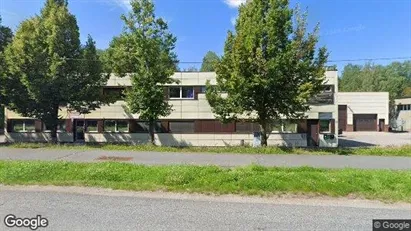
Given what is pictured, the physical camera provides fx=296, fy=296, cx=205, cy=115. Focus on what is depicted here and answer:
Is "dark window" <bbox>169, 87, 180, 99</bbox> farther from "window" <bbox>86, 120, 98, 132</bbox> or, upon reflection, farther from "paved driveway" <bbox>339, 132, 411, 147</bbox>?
"paved driveway" <bbox>339, 132, 411, 147</bbox>

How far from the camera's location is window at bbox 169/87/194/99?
2766cm

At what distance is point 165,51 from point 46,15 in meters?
10.2

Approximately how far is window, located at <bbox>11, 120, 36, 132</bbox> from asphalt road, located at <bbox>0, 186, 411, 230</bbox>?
24028mm

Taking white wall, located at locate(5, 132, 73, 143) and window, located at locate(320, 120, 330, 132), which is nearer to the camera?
window, located at locate(320, 120, 330, 132)

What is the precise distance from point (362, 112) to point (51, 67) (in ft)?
152

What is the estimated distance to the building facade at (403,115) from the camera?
5831 centimetres

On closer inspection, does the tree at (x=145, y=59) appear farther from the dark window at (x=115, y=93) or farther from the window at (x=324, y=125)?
the window at (x=324, y=125)

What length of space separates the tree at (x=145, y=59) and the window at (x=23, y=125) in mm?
12362

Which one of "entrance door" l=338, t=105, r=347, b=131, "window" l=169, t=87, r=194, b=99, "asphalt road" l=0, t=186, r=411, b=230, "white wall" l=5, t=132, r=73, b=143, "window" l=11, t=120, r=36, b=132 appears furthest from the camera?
"entrance door" l=338, t=105, r=347, b=131

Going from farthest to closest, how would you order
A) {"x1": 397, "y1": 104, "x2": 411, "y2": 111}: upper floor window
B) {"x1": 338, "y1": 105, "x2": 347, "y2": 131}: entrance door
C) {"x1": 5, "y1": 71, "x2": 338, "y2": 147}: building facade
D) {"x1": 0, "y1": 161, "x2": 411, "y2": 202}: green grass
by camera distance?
{"x1": 397, "y1": 104, "x2": 411, "y2": 111}: upper floor window → {"x1": 338, "y1": 105, "x2": 347, "y2": 131}: entrance door → {"x1": 5, "y1": 71, "x2": 338, "y2": 147}: building facade → {"x1": 0, "y1": 161, "x2": 411, "y2": 202}: green grass

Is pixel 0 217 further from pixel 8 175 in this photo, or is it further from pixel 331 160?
pixel 331 160

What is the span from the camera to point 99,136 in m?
28.1

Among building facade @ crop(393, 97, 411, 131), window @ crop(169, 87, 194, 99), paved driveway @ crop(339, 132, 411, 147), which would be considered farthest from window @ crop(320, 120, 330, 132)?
building facade @ crop(393, 97, 411, 131)

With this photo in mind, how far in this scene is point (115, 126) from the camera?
28.2 m
